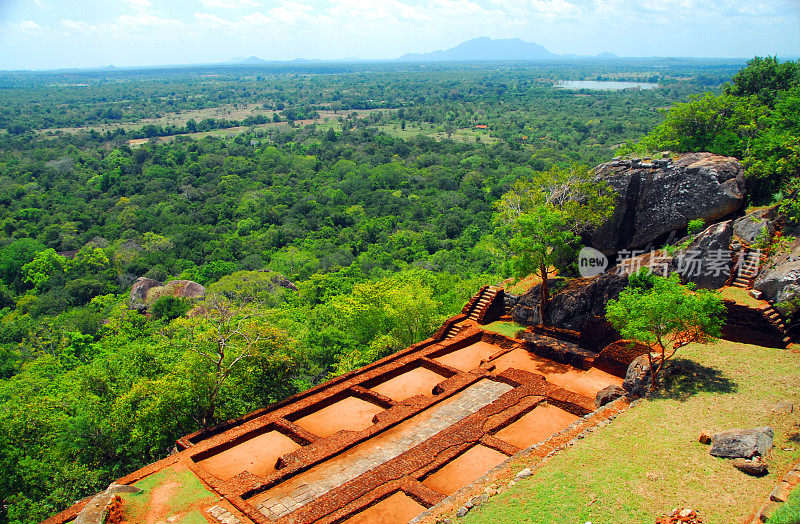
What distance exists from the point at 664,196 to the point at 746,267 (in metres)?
3.91

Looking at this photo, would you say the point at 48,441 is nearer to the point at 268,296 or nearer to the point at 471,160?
the point at 268,296

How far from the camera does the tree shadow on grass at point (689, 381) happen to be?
46.8 feet

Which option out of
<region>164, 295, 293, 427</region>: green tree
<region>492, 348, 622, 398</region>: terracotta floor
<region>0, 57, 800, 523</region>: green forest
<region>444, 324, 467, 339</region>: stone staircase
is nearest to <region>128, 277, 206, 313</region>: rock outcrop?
<region>0, 57, 800, 523</region>: green forest

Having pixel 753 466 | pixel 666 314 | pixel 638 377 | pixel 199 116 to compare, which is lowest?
pixel 638 377

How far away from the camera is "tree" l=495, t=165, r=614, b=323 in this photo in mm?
20344

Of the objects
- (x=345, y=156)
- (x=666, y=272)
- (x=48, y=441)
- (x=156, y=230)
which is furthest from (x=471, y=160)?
(x=48, y=441)

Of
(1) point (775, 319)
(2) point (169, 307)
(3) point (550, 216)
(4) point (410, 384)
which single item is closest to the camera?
(1) point (775, 319)

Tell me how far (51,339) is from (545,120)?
120m

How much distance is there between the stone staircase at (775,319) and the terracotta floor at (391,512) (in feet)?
40.3

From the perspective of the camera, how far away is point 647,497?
Result: 10.4 metres

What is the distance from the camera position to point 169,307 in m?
36.9

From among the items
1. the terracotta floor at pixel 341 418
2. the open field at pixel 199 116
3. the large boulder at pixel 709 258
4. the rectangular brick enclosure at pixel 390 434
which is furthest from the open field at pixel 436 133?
the terracotta floor at pixel 341 418

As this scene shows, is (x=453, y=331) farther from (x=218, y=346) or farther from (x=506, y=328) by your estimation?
(x=218, y=346)

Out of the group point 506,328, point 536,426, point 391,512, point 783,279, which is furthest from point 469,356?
point 783,279
